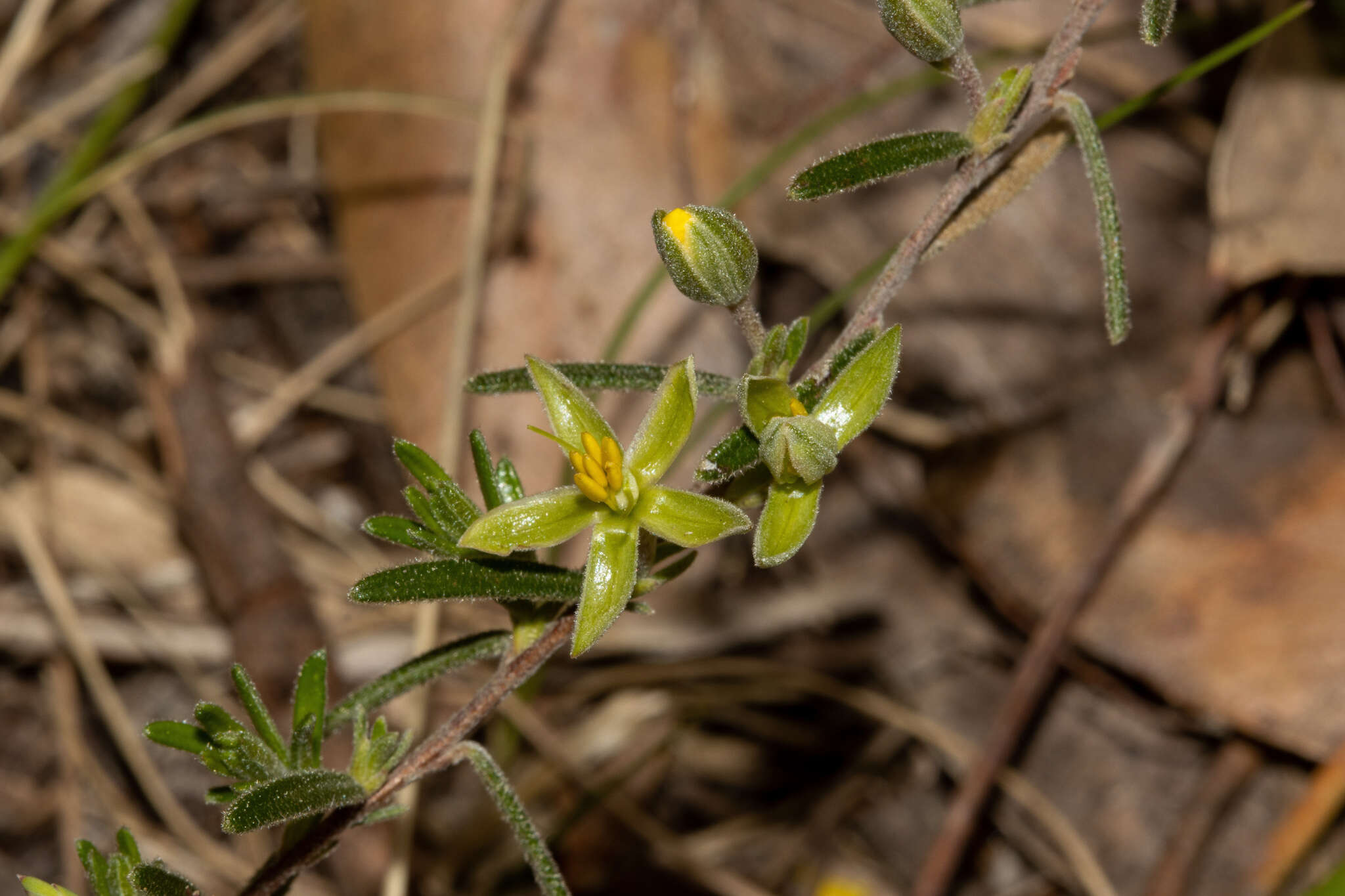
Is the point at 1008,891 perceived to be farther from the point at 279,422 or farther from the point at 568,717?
the point at 279,422

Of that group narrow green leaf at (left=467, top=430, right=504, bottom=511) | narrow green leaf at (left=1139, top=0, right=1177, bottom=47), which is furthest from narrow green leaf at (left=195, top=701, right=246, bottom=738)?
narrow green leaf at (left=1139, top=0, right=1177, bottom=47)

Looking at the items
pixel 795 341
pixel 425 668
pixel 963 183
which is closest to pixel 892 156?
pixel 963 183

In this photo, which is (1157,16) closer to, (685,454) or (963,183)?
(963,183)

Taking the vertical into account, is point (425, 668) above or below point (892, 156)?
below

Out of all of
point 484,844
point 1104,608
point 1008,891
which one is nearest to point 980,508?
point 1104,608

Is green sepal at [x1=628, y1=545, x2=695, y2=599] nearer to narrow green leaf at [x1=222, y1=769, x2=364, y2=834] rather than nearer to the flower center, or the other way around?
the flower center

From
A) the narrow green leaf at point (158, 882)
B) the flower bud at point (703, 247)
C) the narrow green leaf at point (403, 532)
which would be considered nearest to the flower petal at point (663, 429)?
the flower bud at point (703, 247)

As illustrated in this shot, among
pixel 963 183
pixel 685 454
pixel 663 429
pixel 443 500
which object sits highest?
pixel 963 183

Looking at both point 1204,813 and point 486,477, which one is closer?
point 486,477
